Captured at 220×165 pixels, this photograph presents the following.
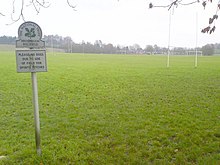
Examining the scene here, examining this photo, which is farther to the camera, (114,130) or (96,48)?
(96,48)

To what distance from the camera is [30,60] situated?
12.8 ft

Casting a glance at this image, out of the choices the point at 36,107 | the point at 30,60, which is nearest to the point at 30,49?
the point at 30,60

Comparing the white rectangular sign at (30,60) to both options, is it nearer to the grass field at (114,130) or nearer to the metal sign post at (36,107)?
the metal sign post at (36,107)

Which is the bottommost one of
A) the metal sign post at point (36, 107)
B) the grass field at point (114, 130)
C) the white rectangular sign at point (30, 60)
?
the grass field at point (114, 130)

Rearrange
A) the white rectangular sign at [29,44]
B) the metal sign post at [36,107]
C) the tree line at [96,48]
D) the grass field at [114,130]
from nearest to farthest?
1. the white rectangular sign at [29,44]
2. the metal sign post at [36,107]
3. the grass field at [114,130]
4. the tree line at [96,48]

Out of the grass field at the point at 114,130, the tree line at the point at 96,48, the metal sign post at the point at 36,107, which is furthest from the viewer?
the tree line at the point at 96,48

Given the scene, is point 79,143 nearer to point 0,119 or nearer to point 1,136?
point 1,136

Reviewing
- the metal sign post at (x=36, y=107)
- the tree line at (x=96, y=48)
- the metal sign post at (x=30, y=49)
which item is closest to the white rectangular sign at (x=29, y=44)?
the metal sign post at (x=30, y=49)

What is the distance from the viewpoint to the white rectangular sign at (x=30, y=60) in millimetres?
3845

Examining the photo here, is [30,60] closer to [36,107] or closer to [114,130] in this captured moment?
[36,107]

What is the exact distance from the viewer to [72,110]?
7.92 meters

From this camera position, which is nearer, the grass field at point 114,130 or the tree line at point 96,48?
the grass field at point 114,130

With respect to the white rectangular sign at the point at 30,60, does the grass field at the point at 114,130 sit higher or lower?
lower

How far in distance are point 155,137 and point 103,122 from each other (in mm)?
1733
